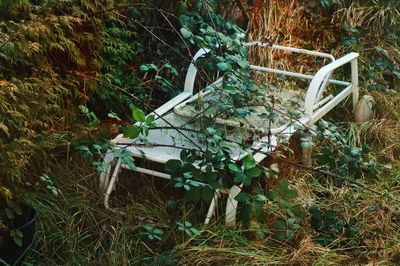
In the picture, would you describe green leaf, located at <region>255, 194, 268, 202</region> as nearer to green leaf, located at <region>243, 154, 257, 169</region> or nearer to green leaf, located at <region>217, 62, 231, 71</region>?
green leaf, located at <region>243, 154, 257, 169</region>

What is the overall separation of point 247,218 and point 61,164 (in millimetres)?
1215

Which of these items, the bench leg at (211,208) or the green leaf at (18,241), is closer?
the green leaf at (18,241)

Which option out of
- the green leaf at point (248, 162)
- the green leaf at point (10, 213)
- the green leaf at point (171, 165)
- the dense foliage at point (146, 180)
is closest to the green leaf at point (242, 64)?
the dense foliage at point (146, 180)

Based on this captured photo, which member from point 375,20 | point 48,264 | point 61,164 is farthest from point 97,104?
point 375,20

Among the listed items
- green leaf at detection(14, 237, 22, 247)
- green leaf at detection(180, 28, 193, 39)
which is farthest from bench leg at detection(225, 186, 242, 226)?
green leaf at detection(14, 237, 22, 247)

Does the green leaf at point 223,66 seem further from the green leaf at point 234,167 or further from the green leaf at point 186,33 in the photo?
the green leaf at point 234,167

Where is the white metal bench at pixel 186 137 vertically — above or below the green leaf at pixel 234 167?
below

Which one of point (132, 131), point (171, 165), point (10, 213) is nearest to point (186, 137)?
point (171, 165)

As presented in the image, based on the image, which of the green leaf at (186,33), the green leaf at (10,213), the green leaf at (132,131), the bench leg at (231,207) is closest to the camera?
the green leaf at (10,213)

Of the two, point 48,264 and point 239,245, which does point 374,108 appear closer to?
point 239,245

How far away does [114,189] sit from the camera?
4082 millimetres

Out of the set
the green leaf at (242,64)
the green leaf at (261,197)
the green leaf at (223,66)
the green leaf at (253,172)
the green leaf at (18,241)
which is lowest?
the green leaf at (18,241)

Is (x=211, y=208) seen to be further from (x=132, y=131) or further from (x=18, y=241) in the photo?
(x=18, y=241)

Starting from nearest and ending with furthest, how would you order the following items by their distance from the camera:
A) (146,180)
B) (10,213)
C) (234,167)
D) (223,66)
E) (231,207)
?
(10,213)
(234,167)
(223,66)
(231,207)
(146,180)
